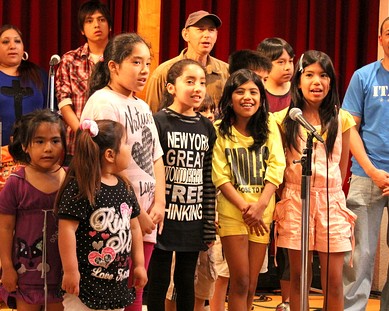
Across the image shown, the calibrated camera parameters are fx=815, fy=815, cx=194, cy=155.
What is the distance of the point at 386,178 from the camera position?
4551mm

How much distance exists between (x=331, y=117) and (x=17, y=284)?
71.6 inches

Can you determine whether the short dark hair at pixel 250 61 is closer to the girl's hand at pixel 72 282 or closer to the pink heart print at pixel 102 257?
the pink heart print at pixel 102 257

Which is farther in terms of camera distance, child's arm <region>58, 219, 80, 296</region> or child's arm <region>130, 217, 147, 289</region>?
child's arm <region>130, 217, 147, 289</region>

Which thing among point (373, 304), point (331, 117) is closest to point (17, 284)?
point (331, 117)

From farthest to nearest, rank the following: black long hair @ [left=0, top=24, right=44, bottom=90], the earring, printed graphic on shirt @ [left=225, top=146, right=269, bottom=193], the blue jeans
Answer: the earring < black long hair @ [left=0, top=24, right=44, bottom=90] < the blue jeans < printed graphic on shirt @ [left=225, top=146, right=269, bottom=193]

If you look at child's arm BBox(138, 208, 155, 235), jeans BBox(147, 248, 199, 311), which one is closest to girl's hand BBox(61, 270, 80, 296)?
child's arm BBox(138, 208, 155, 235)

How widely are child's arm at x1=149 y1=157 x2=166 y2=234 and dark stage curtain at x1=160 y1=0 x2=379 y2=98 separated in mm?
2753

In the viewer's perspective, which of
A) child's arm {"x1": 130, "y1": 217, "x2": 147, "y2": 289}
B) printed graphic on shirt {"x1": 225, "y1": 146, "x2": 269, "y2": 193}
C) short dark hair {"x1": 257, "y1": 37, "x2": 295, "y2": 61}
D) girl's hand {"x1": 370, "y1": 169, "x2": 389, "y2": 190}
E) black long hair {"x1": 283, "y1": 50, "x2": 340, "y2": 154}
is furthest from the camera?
short dark hair {"x1": 257, "y1": 37, "x2": 295, "y2": 61}

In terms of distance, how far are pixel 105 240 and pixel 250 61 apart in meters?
1.84

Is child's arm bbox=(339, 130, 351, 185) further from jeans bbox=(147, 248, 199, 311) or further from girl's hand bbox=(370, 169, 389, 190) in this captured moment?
jeans bbox=(147, 248, 199, 311)

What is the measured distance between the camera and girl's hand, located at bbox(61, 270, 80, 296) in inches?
126

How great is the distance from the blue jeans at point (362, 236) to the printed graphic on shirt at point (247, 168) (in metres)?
0.88

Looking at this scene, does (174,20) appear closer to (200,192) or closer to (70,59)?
(70,59)

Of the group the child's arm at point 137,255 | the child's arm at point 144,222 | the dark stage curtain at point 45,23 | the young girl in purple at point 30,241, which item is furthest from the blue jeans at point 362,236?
the dark stage curtain at point 45,23
